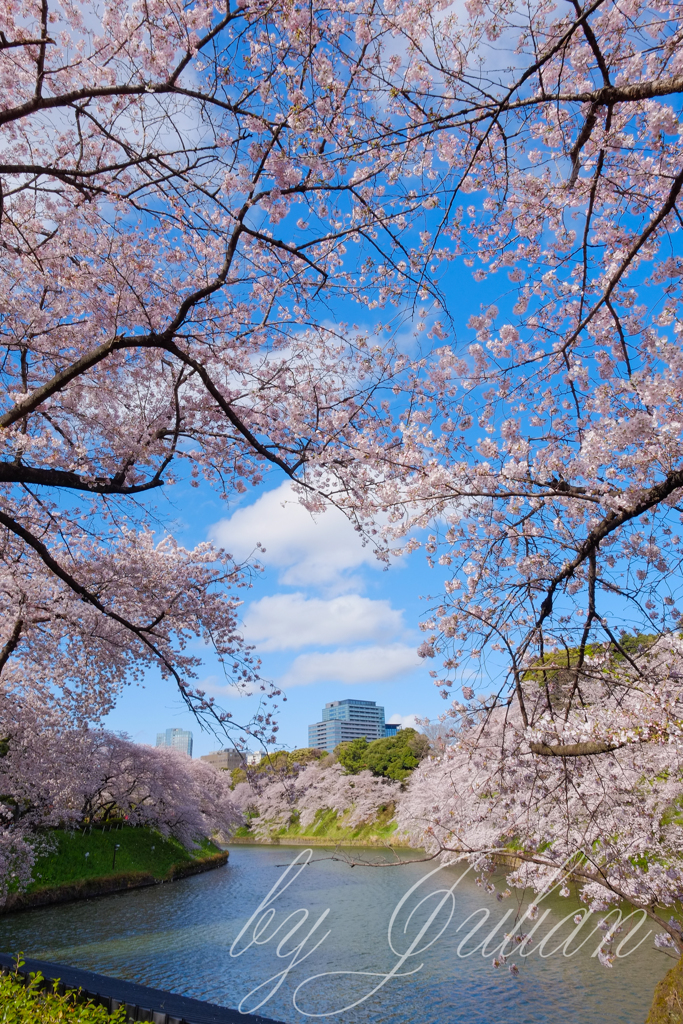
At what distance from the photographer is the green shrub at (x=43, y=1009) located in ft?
14.4

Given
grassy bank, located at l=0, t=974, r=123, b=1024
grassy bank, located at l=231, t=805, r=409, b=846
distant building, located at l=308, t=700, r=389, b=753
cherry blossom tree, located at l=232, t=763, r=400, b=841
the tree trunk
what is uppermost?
distant building, located at l=308, t=700, r=389, b=753

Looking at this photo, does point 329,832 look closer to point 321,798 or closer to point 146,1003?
point 321,798

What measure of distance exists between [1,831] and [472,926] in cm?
1167

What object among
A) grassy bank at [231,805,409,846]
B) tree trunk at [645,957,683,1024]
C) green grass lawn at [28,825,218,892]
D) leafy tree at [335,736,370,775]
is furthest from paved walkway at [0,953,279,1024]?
leafy tree at [335,736,370,775]

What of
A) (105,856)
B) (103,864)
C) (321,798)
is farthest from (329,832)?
(103,864)

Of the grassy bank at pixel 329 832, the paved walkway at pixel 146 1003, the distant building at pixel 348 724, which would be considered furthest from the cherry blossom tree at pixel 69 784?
the distant building at pixel 348 724

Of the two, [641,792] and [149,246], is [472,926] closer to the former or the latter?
[641,792]

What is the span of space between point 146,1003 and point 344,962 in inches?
267

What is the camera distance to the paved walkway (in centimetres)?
499

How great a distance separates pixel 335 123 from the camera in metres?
4.62

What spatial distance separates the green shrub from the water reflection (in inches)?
90.9

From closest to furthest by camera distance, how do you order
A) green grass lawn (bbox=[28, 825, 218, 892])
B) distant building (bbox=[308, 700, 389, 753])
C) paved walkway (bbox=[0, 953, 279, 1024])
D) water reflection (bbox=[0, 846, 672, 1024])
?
paved walkway (bbox=[0, 953, 279, 1024])
water reflection (bbox=[0, 846, 672, 1024])
green grass lawn (bbox=[28, 825, 218, 892])
distant building (bbox=[308, 700, 389, 753])

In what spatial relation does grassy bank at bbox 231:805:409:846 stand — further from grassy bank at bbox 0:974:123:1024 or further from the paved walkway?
grassy bank at bbox 0:974:123:1024

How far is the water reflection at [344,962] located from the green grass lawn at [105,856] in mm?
1349
